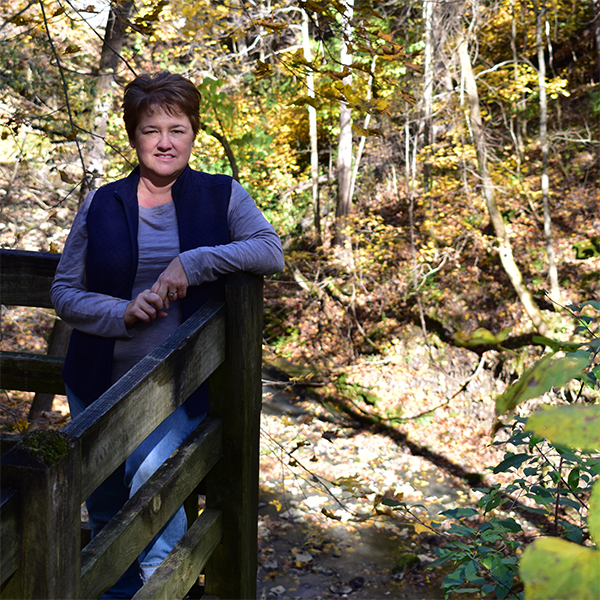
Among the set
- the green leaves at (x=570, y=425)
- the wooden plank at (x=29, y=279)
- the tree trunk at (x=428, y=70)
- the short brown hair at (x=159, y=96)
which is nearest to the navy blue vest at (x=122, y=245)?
the short brown hair at (x=159, y=96)

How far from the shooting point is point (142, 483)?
6.05ft

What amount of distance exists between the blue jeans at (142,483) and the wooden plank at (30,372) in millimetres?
287

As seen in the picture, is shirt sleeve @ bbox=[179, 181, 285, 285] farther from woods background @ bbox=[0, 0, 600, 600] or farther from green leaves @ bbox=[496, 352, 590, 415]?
woods background @ bbox=[0, 0, 600, 600]

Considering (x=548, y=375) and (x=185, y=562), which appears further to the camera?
(x=185, y=562)

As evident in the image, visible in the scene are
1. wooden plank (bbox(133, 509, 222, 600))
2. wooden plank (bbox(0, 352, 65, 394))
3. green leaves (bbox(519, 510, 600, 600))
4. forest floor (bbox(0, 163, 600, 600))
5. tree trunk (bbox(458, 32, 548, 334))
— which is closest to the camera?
green leaves (bbox(519, 510, 600, 600))

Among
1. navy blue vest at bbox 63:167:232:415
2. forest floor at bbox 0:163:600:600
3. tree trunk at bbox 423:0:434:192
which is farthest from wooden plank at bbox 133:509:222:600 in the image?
tree trunk at bbox 423:0:434:192

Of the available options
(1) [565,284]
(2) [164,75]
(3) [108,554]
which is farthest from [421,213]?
(3) [108,554]

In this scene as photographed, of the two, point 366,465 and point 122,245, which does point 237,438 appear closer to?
point 122,245

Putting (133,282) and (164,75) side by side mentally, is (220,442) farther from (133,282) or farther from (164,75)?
(164,75)

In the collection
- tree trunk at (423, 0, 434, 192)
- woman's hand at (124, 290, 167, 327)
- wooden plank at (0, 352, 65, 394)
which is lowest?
wooden plank at (0, 352, 65, 394)

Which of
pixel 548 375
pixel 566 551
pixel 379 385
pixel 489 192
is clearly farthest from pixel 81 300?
pixel 379 385

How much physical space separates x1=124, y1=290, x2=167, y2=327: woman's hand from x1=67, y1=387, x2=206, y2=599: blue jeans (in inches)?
13.1

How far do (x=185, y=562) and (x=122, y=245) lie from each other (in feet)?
3.35

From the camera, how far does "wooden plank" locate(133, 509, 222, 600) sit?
1582mm
